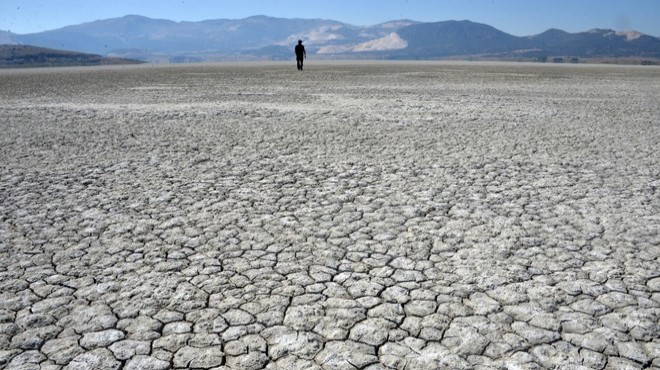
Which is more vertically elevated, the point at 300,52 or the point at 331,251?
the point at 300,52

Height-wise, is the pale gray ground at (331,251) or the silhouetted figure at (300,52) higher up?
the silhouetted figure at (300,52)

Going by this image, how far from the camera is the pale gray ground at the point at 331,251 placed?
3.21 metres

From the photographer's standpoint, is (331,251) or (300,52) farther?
(300,52)

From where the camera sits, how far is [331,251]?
4.63m

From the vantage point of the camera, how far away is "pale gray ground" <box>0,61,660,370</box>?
126 inches

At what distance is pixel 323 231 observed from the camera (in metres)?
5.14

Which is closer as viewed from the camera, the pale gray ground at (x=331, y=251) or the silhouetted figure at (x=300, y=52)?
the pale gray ground at (x=331, y=251)

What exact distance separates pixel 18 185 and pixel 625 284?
7.25m

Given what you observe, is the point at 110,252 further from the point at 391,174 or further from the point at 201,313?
the point at 391,174

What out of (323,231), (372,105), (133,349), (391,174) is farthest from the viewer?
(372,105)

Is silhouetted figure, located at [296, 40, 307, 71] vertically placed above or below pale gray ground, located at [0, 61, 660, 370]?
above

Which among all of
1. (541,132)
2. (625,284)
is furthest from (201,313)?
(541,132)

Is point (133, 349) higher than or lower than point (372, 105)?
lower

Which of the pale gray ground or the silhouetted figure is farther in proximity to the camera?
the silhouetted figure
